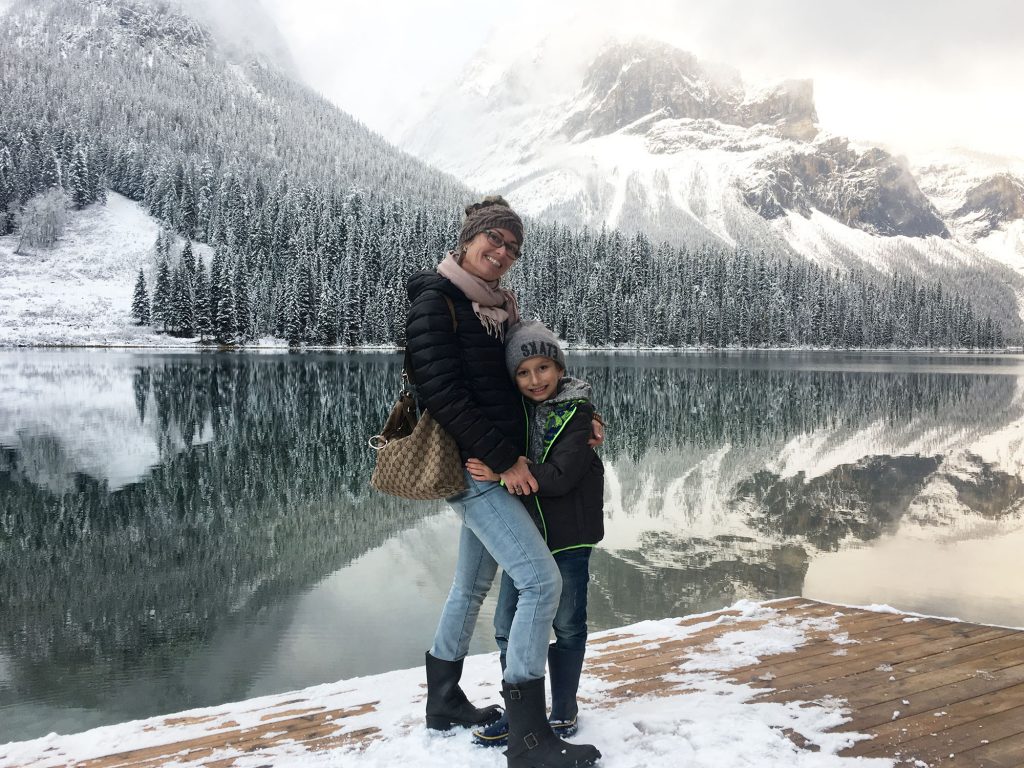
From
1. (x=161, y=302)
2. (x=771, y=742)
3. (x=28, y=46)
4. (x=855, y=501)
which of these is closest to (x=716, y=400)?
(x=855, y=501)

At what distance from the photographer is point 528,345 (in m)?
3.35

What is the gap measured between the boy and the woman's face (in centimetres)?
30

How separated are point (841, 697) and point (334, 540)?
8.07 meters

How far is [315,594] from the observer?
8391 mm

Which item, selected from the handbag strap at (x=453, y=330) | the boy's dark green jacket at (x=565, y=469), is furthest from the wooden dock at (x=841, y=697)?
the handbag strap at (x=453, y=330)

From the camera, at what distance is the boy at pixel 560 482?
3.34 m

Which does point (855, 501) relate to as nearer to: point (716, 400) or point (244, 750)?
point (244, 750)

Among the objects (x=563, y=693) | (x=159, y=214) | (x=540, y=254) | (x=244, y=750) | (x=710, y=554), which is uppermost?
(x=159, y=214)

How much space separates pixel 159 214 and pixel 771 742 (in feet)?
395

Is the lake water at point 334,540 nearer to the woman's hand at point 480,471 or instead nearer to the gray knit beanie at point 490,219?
the woman's hand at point 480,471

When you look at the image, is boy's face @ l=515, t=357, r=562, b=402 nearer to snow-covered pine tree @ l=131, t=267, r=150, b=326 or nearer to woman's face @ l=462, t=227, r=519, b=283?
woman's face @ l=462, t=227, r=519, b=283

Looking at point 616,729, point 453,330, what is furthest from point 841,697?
point 453,330

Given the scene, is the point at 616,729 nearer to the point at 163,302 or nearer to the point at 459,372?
the point at 459,372

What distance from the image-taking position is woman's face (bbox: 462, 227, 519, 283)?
11.1 feet
